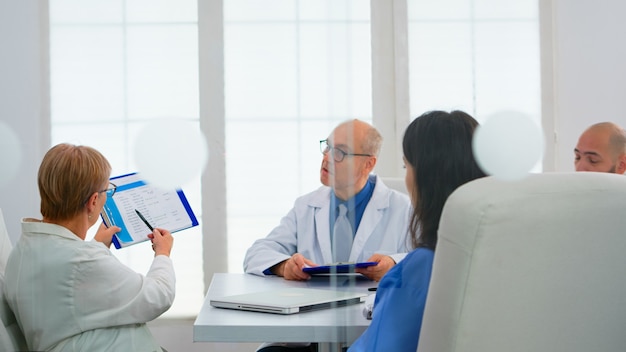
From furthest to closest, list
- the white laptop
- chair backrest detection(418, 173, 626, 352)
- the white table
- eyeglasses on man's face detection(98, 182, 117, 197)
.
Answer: the white laptop
the white table
eyeglasses on man's face detection(98, 182, 117, 197)
chair backrest detection(418, 173, 626, 352)

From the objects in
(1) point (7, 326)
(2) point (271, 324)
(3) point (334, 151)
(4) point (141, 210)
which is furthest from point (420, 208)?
(1) point (7, 326)

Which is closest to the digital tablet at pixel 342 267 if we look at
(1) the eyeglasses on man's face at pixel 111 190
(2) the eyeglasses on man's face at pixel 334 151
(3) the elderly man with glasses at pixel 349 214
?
(3) the elderly man with glasses at pixel 349 214

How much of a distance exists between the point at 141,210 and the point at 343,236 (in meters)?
0.47

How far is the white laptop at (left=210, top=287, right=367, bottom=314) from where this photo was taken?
136 centimetres

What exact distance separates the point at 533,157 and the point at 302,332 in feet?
1.79

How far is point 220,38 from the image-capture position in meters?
1.18

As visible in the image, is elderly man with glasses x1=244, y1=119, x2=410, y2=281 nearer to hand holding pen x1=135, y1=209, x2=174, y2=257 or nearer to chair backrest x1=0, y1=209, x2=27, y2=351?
hand holding pen x1=135, y1=209, x2=174, y2=257

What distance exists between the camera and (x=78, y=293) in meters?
1.07

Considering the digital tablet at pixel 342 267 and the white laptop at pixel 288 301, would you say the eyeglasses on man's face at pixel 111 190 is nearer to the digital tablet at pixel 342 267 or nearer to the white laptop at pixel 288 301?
the white laptop at pixel 288 301

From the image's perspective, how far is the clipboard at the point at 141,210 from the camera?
42.6 inches

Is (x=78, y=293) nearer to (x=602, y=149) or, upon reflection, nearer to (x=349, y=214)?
(x=349, y=214)

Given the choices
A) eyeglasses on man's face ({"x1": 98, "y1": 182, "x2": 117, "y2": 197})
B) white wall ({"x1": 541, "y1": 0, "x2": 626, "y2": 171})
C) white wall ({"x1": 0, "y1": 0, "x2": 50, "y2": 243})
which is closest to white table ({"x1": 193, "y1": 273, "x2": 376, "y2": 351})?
eyeglasses on man's face ({"x1": 98, "y1": 182, "x2": 117, "y2": 197})

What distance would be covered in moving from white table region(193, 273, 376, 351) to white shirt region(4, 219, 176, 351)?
0.35ft

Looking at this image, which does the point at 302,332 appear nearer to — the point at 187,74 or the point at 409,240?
the point at 409,240
